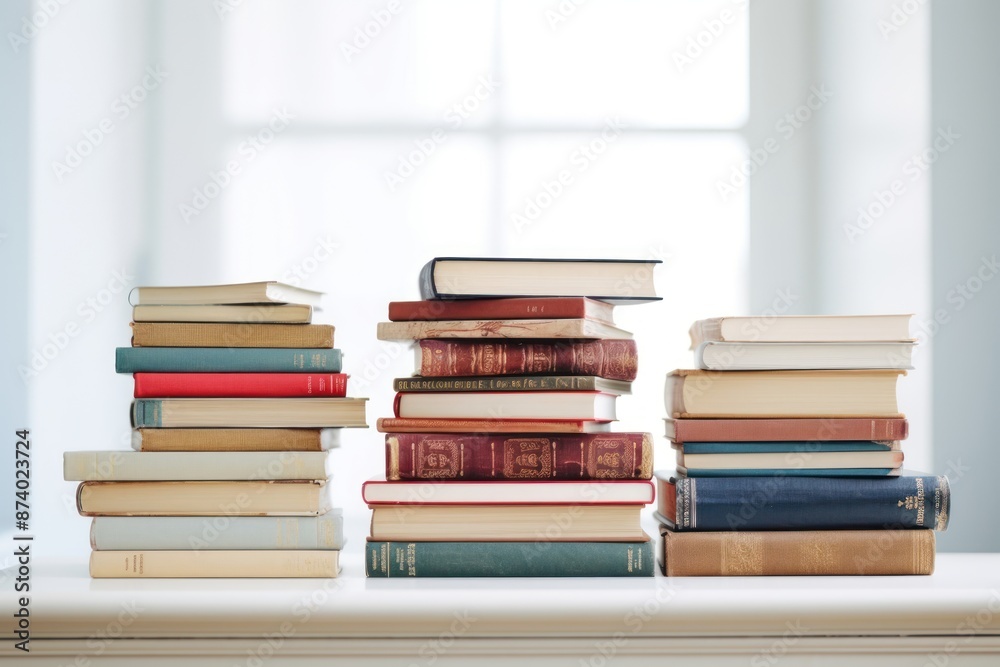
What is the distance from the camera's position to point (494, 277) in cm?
107

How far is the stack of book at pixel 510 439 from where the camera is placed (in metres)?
1.04

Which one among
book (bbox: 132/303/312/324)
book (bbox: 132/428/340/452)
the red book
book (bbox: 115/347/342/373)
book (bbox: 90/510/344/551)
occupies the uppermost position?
book (bbox: 132/303/312/324)

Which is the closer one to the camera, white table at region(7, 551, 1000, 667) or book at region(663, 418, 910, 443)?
white table at region(7, 551, 1000, 667)

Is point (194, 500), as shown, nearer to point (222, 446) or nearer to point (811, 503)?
point (222, 446)

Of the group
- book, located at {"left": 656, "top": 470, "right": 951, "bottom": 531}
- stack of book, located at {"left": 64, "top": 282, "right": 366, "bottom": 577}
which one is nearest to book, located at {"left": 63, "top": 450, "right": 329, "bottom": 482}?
stack of book, located at {"left": 64, "top": 282, "right": 366, "bottom": 577}

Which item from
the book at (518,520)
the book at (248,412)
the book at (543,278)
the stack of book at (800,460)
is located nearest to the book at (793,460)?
the stack of book at (800,460)

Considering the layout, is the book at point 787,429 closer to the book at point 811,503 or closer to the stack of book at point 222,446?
the book at point 811,503

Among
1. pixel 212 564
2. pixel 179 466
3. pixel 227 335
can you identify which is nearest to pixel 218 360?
pixel 227 335

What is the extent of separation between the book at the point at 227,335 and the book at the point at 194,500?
173 mm

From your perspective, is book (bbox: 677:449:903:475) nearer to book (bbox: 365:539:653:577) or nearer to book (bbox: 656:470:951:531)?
book (bbox: 656:470:951:531)

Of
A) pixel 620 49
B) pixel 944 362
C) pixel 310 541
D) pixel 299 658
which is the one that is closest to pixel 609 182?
pixel 620 49

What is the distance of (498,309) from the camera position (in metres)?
1.07

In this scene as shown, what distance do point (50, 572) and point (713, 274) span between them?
1131 millimetres

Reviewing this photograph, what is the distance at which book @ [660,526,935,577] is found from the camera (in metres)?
1.05
